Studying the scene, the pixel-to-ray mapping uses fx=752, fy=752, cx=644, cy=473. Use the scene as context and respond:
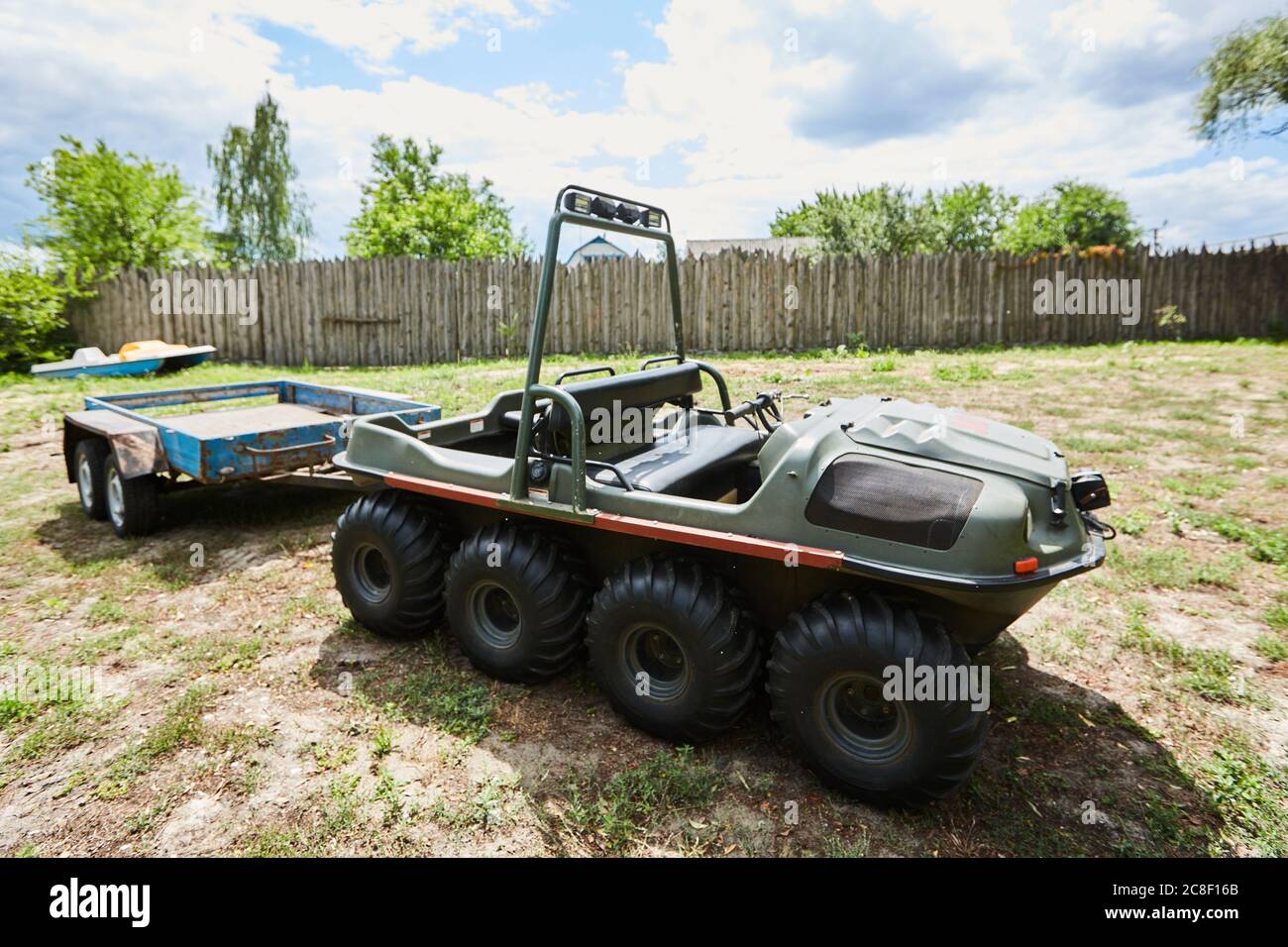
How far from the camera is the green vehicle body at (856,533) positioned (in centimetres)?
270

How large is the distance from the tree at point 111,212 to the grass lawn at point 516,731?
20082mm

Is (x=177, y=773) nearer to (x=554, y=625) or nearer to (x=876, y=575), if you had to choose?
(x=554, y=625)

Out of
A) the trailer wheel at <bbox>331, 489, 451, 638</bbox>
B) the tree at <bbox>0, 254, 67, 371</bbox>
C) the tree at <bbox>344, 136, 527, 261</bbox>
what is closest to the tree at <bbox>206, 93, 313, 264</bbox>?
the tree at <bbox>344, 136, 527, 261</bbox>

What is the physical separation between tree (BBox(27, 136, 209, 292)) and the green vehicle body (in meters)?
22.3

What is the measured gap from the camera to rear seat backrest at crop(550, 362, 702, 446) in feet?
12.3

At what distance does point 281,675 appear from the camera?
4070mm

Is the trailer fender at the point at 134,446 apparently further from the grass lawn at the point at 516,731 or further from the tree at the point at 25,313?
the tree at the point at 25,313

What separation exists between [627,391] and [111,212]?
24.9 meters

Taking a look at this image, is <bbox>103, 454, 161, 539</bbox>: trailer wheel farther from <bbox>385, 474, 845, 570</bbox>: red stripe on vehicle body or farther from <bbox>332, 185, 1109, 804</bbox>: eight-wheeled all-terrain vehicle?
<bbox>385, 474, 845, 570</bbox>: red stripe on vehicle body

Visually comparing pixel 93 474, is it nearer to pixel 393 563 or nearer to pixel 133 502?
pixel 133 502

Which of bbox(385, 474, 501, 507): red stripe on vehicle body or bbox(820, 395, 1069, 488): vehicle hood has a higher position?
bbox(820, 395, 1069, 488): vehicle hood

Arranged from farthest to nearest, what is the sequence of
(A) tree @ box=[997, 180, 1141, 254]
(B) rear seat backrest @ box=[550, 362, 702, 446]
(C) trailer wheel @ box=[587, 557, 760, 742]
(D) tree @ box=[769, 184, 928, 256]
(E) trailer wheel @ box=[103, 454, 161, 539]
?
(A) tree @ box=[997, 180, 1141, 254] → (D) tree @ box=[769, 184, 928, 256] → (E) trailer wheel @ box=[103, 454, 161, 539] → (B) rear seat backrest @ box=[550, 362, 702, 446] → (C) trailer wheel @ box=[587, 557, 760, 742]

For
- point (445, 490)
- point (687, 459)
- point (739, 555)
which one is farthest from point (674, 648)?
point (445, 490)

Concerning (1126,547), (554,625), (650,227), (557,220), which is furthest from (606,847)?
(1126,547)
